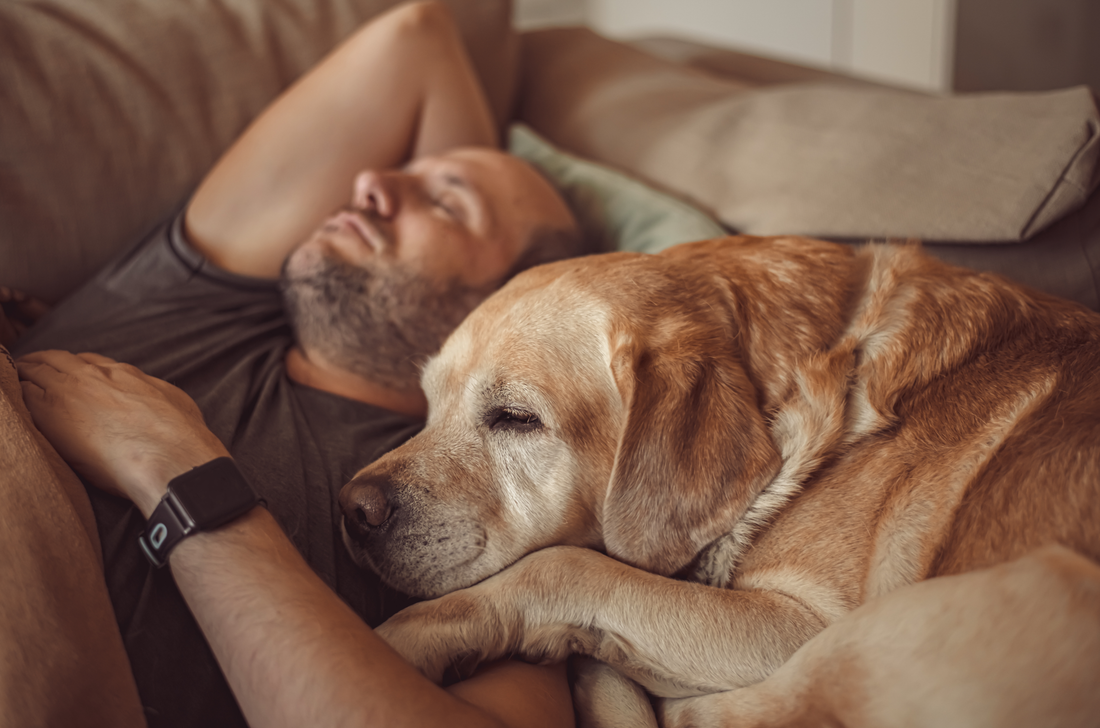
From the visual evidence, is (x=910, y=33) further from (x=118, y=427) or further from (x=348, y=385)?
(x=118, y=427)

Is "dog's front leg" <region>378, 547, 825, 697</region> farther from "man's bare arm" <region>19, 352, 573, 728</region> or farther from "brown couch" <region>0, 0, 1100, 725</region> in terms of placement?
"brown couch" <region>0, 0, 1100, 725</region>

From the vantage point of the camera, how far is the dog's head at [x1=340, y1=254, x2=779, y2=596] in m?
1.20

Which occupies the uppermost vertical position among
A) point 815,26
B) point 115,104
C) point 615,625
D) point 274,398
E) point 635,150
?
point 115,104

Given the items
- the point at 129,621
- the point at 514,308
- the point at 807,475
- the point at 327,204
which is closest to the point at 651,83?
the point at 327,204

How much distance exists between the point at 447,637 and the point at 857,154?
5.23ft

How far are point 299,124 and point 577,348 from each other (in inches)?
53.4

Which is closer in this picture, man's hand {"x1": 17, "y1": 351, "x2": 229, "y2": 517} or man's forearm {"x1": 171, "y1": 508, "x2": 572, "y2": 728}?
man's forearm {"x1": 171, "y1": 508, "x2": 572, "y2": 728}

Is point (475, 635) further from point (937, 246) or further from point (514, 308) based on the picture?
point (937, 246)

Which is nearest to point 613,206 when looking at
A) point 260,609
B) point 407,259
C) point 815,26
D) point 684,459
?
point 407,259

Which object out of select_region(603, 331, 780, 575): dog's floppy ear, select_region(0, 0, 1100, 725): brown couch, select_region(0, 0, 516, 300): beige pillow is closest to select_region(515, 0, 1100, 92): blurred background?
select_region(0, 0, 1100, 725): brown couch

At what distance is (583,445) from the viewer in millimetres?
1275

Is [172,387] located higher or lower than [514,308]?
lower

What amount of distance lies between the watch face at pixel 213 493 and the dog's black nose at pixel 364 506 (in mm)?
180

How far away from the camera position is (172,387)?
1417 millimetres
